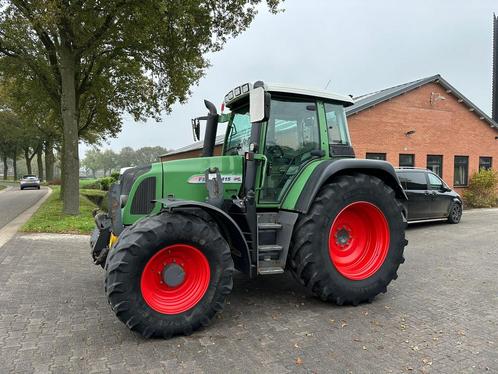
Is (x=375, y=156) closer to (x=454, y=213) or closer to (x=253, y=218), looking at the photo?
(x=454, y=213)

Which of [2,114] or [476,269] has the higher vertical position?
[2,114]

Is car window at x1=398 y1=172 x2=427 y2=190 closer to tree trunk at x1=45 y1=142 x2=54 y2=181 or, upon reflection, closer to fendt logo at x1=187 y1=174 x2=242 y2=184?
fendt logo at x1=187 y1=174 x2=242 y2=184

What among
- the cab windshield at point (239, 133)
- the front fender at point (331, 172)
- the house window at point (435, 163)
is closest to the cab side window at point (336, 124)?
the front fender at point (331, 172)

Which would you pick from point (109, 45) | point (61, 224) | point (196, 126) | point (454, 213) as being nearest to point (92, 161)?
point (109, 45)

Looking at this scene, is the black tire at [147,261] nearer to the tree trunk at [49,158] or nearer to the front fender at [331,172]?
the front fender at [331,172]

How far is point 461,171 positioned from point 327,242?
1836cm

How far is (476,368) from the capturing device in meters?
3.21

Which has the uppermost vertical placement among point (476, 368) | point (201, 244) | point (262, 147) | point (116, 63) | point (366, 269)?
point (116, 63)

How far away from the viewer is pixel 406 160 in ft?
59.0

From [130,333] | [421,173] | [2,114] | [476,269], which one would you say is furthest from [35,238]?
[2,114]

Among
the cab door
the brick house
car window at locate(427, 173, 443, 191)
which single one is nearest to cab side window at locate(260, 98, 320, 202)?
the cab door

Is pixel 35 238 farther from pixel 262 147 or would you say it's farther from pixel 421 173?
pixel 421 173

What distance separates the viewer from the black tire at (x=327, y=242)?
14.0 ft

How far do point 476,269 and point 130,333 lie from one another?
17.9 feet
